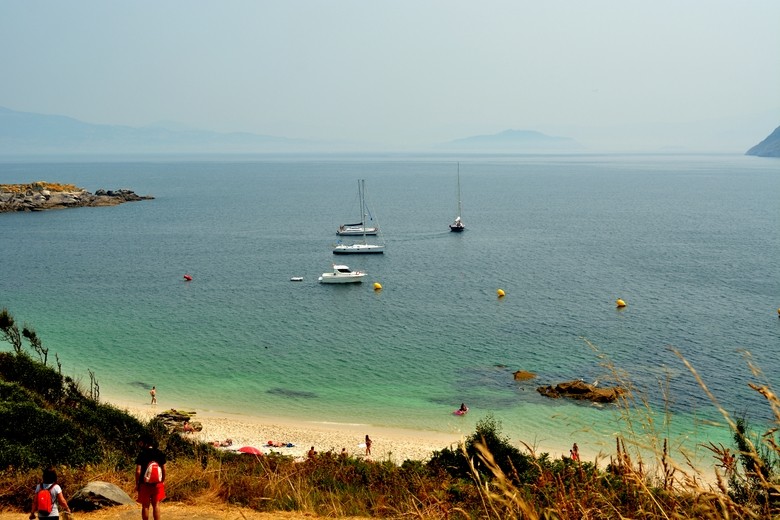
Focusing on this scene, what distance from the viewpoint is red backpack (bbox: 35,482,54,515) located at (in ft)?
31.7

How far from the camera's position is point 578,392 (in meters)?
34.3

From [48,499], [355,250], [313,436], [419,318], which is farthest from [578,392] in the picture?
[355,250]

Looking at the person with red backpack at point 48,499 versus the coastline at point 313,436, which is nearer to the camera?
the person with red backpack at point 48,499

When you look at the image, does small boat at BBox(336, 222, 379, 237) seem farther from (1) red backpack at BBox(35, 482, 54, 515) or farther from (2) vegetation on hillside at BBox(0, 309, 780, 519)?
(1) red backpack at BBox(35, 482, 54, 515)

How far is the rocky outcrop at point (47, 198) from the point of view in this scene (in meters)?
120

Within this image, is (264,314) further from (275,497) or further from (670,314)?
(275,497)

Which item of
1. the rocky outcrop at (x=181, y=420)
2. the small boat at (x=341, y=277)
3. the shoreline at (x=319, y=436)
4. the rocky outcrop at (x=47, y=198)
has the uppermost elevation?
the rocky outcrop at (x=47, y=198)

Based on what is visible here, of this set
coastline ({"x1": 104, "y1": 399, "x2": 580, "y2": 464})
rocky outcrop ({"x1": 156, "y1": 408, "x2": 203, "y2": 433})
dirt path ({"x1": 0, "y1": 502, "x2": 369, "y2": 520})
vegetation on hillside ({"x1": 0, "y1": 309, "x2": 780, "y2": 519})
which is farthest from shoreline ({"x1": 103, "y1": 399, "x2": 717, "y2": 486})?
dirt path ({"x1": 0, "y1": 502, "x2": 369, "y2": 520})

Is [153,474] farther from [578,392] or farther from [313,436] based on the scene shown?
[578,392]

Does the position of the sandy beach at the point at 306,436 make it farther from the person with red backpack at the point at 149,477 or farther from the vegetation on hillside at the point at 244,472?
the person with red backpack at the point at 149,477

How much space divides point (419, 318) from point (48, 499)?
41067 mm

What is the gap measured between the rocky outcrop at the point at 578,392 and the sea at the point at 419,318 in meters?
0.72

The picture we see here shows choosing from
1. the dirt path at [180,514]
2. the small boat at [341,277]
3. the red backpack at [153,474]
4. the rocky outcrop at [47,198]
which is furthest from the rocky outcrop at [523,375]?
the rocky outcrop at [47,198]

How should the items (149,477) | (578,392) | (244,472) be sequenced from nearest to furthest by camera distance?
(149,477) → (244,472) → (578,392)
